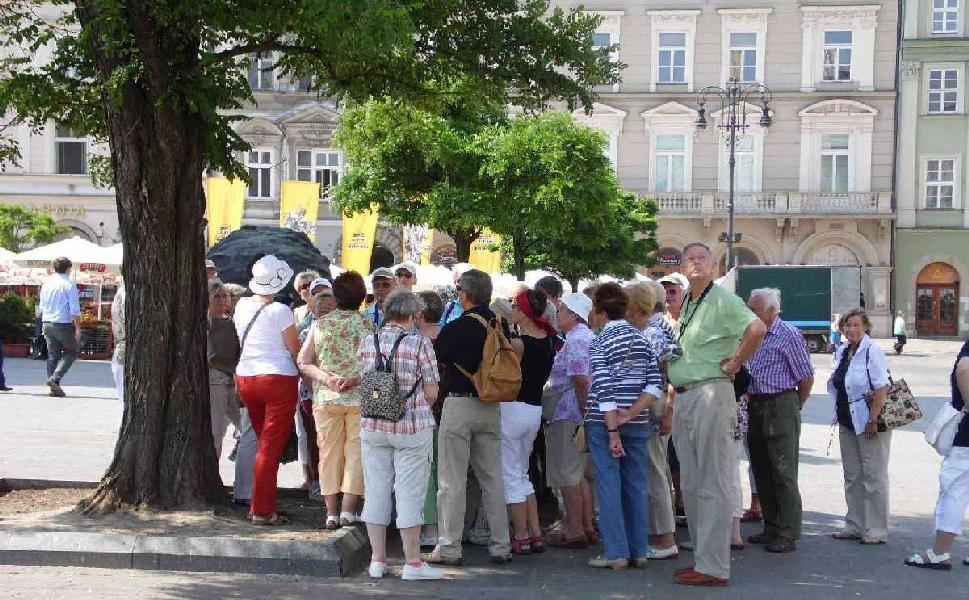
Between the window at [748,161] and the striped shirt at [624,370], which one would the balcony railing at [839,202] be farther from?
the striped shirt at [624,370]

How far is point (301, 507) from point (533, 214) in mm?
15721

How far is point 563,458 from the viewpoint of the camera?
901cm

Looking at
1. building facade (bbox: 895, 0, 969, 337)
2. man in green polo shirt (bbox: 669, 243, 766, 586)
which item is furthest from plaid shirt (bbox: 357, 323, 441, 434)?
building facade (bbox: 895, 0, 969, 337)

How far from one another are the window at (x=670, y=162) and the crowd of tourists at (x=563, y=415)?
4161 centimetres

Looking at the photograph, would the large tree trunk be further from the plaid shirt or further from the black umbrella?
the black umbrella

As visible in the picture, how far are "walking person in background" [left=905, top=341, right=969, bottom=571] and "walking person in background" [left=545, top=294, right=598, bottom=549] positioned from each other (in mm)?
2300

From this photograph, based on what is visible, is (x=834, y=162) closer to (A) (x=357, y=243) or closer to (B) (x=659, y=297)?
(A) (x=357, y=243)

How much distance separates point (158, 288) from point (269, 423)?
4.06 feet

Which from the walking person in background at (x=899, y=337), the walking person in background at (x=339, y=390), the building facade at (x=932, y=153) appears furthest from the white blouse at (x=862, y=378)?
the building facade at (x=932, y=153)

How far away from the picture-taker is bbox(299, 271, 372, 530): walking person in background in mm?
8664

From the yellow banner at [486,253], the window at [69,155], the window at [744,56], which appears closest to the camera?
the yellow banner at [486,253]

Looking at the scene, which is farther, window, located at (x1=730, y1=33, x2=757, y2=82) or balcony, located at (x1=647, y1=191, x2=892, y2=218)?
window, located at (x1=730, y1=33, x2=757, y2=82)

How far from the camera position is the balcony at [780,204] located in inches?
1966

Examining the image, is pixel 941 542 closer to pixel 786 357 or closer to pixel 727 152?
pixel 786 357
